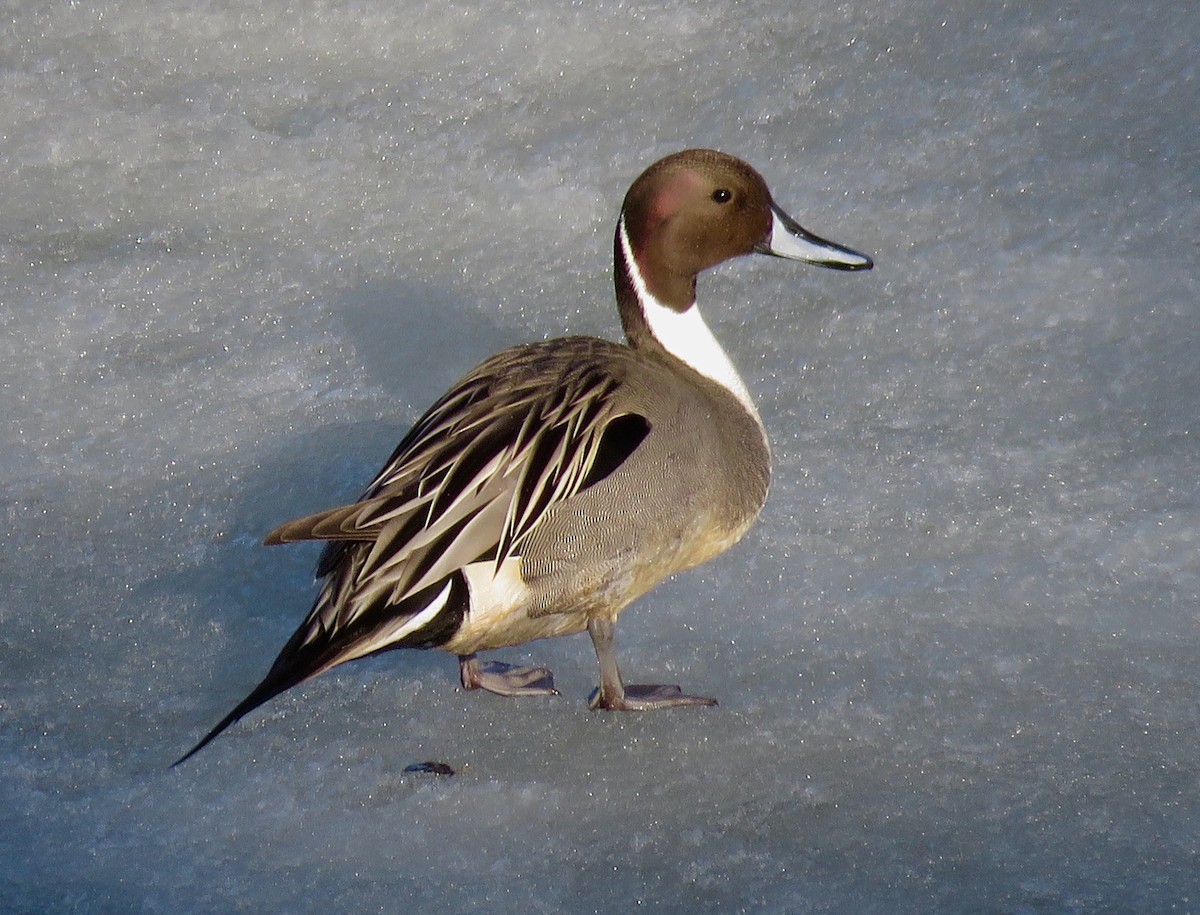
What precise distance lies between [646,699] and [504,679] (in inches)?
12.1

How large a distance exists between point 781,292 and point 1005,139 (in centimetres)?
92

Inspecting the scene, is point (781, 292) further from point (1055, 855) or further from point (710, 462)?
point (1055, 855)

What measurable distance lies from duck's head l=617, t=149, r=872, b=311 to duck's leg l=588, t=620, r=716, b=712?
2.64 feet

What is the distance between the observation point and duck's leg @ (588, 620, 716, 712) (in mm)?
3061

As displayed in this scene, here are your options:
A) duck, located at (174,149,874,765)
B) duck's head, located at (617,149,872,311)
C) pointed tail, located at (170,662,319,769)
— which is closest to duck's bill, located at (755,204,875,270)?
duck's head, located at (617,149,872,311)

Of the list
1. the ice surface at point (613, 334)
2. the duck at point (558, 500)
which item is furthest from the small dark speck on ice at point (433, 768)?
the duck at point (558, 500)

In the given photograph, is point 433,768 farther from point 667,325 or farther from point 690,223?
point 690,223

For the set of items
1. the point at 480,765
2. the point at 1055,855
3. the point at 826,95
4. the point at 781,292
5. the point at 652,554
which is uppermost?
the point at 826,95

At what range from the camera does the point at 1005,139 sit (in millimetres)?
4609

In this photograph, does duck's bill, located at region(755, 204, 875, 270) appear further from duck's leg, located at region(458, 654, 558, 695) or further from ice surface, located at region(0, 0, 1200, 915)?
duck's leg, located at region(458, 654, 558, 695)

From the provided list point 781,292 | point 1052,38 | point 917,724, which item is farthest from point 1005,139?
point 917,724

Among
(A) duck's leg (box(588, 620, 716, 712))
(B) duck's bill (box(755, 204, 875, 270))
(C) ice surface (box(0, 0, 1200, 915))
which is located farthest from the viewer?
(B) duck's bill (box(755, 204, 875, 270))

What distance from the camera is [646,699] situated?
121 inches

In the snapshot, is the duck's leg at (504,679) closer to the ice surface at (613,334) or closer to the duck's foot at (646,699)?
the ice surface at (613,334)
